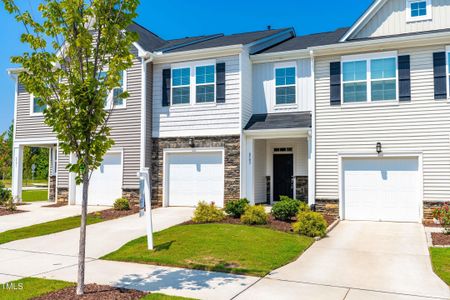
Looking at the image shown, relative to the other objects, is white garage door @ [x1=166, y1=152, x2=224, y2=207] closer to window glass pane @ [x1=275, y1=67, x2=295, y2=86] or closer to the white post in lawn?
window glass pane @ [x1=275, y1=67, x2=295, y2=86]

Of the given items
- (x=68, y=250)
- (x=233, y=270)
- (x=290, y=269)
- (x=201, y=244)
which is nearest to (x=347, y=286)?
(x=290, y=269)

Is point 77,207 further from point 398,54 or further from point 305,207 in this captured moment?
point 398,54

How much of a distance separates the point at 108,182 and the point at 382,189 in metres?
10.7

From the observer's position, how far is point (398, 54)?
13.0m

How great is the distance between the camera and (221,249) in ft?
28.5

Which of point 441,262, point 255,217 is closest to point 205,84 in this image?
point 255,217

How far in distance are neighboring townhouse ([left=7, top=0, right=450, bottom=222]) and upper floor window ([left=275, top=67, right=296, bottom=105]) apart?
39mm

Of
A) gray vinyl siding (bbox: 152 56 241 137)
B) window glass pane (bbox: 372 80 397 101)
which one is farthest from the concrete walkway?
window glass pane (bbox: 372 80 397 101)

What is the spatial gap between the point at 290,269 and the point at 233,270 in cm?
110

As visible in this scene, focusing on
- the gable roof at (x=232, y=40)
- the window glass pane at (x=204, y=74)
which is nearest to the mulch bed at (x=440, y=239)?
the window glass pane at (x=204, y=74)

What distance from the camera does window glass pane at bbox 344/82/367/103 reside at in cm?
1342

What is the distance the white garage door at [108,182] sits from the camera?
1630 centimetres

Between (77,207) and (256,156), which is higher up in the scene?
(256,156)

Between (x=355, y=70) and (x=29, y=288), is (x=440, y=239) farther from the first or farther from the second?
(x=29, y=288)
